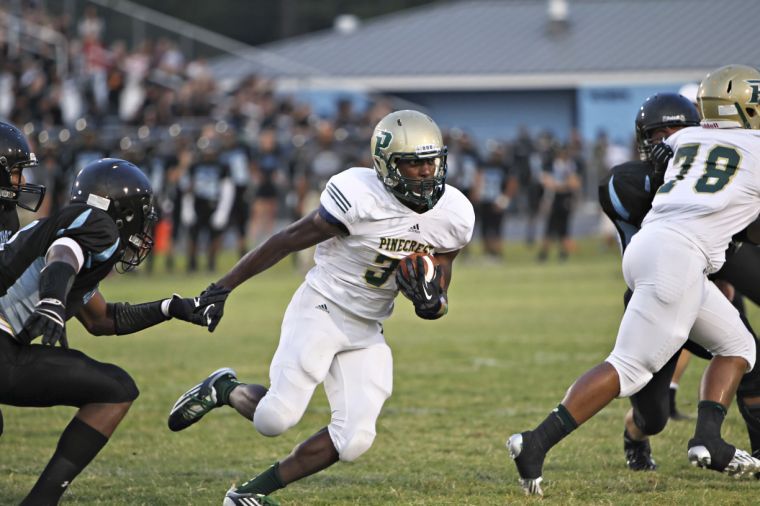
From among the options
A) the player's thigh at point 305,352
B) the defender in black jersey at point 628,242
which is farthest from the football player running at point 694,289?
the player's thigh at point 305,352

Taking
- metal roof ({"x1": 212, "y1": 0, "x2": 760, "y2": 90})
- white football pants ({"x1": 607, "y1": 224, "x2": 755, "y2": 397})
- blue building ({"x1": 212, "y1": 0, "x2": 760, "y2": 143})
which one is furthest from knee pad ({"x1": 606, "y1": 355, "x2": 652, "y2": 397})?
metal roof ({"x1": 212, "y1": 0, "x2": 760, "y2": 90})

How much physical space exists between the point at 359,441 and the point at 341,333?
433 mm

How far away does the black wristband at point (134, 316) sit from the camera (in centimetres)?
458

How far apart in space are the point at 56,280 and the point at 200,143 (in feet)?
41.5

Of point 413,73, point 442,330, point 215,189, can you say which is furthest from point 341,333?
point 413,73

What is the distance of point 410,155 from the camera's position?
441 cm

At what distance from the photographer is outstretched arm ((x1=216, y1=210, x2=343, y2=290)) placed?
4430mm

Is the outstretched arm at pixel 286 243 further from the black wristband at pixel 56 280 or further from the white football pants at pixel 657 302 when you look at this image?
the white football pants at pixel 657 302

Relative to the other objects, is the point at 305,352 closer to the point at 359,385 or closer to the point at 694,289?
the point at 359,385

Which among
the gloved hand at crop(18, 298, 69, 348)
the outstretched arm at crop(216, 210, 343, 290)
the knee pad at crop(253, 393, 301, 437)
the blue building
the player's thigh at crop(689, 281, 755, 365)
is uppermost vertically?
the blue building

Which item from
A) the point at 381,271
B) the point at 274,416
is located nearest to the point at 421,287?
the point at 381,271

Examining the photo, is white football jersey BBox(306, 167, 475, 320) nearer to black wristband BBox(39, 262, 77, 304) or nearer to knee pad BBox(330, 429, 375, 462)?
knee pad BBox(330, 429, 375, 462)

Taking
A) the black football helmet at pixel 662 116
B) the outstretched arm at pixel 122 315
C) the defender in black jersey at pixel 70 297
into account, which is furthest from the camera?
the black football helmet at pixel 662 116

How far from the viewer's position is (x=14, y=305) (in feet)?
13.7
